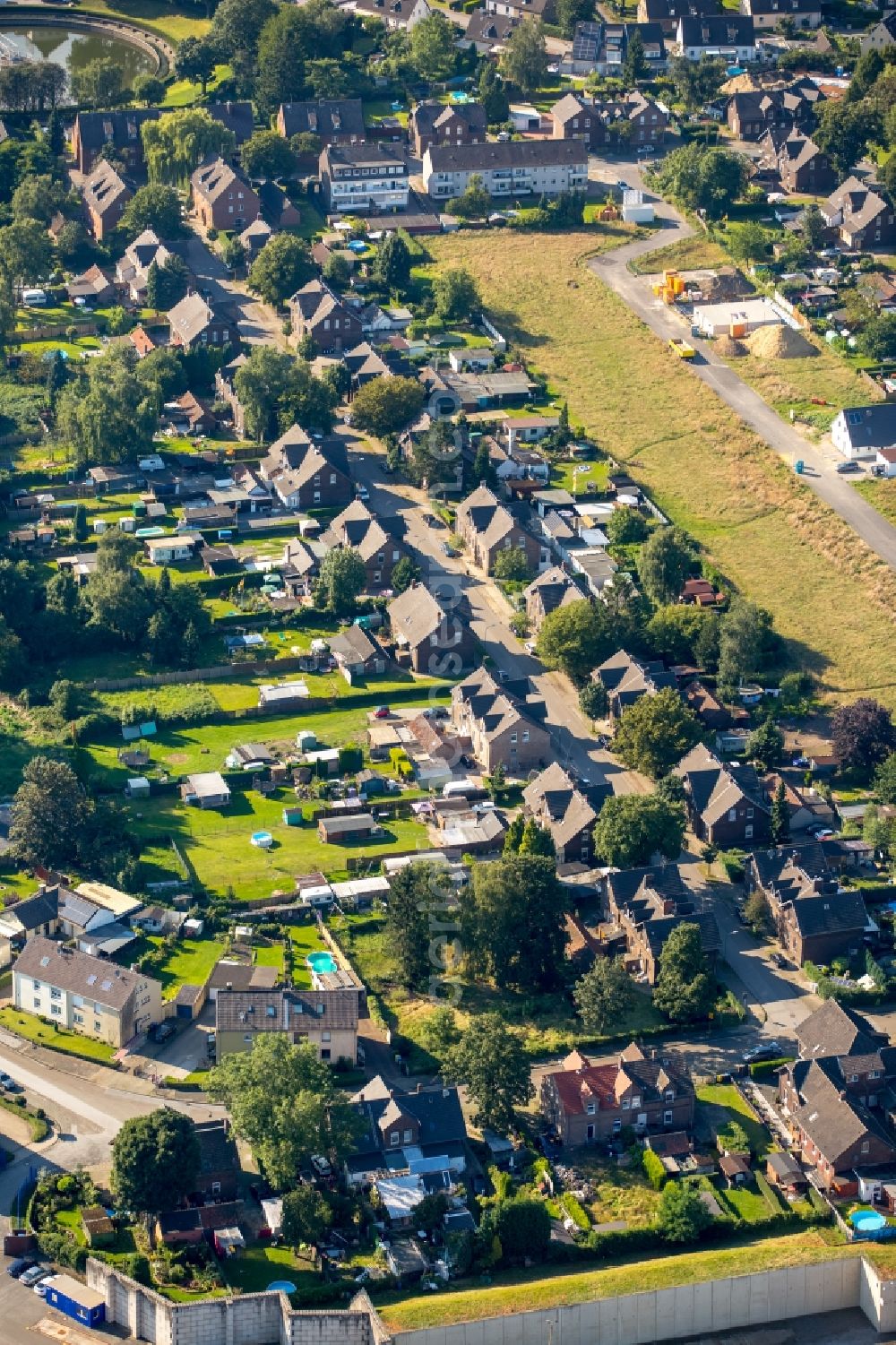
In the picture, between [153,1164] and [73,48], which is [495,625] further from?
[73,48]

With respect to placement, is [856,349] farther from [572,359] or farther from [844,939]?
[844,939]

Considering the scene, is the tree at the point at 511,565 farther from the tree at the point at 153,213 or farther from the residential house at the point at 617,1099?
the tree at the point at 153,213

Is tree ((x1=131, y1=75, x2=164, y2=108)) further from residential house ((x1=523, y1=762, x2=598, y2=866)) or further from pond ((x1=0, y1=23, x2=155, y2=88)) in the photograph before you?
residential house ((x1=523, y1=762, x2=598, y2=866))

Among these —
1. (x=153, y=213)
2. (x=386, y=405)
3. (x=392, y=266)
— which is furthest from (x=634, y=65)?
(x=386, y=405)

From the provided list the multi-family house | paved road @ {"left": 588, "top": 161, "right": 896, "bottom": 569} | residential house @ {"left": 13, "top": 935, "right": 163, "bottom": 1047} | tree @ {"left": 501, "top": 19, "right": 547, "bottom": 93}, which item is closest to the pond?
tree @ {"left": 501, "top": 19, "right": 547, "bottom": 93}

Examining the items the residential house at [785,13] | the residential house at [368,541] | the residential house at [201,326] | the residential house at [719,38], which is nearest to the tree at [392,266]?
the residential house at [201,326]

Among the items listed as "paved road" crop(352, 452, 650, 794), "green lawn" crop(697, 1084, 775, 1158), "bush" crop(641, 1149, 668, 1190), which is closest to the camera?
"bush" crop(641, 1149, 668, 1190)
